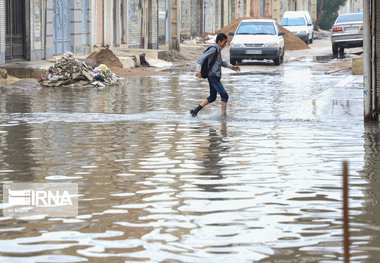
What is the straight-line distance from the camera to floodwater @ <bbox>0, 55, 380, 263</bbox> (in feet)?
18.5

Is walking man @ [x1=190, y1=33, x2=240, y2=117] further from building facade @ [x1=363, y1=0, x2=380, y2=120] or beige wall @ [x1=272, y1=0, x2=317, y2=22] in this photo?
beige wall @ [x1=272, y1=0, x2=317, y2=22]

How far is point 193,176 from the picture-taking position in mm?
8477

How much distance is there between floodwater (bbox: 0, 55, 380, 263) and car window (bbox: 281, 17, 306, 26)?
35831mm

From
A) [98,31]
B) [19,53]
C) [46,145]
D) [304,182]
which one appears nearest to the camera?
[304,182]

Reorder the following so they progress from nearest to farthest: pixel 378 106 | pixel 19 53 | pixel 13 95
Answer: pixel 378 106 < pixel 13 95 < pixel 19 53

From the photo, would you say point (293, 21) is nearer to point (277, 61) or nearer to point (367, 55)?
point (277, 61)

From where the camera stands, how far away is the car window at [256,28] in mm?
33188

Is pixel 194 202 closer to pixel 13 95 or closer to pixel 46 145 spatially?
pixel 46 145

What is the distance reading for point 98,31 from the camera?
35094 mm

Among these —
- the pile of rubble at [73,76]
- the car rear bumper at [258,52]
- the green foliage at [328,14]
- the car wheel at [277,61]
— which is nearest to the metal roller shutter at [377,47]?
the pile of rubble at [73,76]

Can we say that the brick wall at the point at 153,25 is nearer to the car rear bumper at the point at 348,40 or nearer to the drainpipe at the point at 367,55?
the car rear bumper at the point at 348,40

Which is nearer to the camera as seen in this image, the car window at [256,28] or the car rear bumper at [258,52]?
the car rear bumper at [258,52]

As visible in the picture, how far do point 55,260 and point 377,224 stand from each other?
2.37 m

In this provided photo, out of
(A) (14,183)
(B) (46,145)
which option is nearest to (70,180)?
(A) (14,183)
